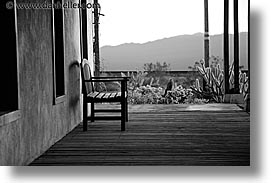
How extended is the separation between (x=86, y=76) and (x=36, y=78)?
1.29 metres

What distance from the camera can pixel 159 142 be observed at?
11.5 ft

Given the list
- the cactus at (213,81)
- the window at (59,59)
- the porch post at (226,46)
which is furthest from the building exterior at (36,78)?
the cactus at (213,81)

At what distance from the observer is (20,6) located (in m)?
2.83

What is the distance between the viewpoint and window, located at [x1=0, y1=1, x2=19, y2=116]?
109 inches

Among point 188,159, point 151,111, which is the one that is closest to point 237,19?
point 151,111

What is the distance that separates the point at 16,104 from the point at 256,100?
1.31 meters

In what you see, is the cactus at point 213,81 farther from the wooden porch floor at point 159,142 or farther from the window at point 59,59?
the window at point 59,59

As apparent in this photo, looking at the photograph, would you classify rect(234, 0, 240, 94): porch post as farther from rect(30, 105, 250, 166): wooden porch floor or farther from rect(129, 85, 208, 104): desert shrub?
rect(30, 105, 250, 166): wooden porch floor

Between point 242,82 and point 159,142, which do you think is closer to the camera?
point 159,142

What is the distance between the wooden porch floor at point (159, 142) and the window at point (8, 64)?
→ 1.31 ft

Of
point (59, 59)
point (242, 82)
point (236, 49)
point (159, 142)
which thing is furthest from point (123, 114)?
point (242, 82)

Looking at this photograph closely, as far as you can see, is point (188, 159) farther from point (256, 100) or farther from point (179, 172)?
point (256, 100)

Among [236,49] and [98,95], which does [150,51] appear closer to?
[98,95]

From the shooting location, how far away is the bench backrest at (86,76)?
14.2 ft
